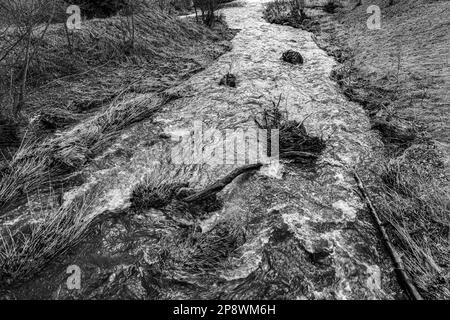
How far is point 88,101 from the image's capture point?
190 inches

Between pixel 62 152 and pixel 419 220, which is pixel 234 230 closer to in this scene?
pixel 419 220

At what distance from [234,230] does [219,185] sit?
1.89ft

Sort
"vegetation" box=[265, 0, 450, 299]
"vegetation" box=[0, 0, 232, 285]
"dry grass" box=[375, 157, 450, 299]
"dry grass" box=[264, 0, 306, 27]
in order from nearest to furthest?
"dry grass" box=[375, 157, 450, 299], "vegetation" box=[265, 0, 450, 299], "vegetation" box=[0, 0, 232, 285], "dry grass" box=[264, 0, 306, 27]

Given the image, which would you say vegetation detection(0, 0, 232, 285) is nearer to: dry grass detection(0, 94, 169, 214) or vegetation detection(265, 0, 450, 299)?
dry grass detection(0, 94, 169, 214)

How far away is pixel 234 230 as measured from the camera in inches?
112

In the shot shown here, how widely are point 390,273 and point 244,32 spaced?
25.4 ft

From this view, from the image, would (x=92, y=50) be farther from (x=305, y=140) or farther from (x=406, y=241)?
(x=406, y=241)

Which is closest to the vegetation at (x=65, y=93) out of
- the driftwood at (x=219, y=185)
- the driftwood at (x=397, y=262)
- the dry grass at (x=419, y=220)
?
the driftwood at (x=219, y=185)

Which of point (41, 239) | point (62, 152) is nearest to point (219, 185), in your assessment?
point (41, 239)

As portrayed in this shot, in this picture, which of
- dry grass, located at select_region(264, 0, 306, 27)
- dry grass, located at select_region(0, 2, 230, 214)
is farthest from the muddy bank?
dry grass, located at select_region(264, 0, 306, 27)

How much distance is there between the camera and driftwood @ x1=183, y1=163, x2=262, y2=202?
125 inches

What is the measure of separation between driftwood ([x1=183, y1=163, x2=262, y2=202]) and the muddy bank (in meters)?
0.08

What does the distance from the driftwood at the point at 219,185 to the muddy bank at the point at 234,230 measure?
8 cm
